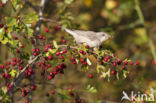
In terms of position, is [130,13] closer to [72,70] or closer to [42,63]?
[72,70]

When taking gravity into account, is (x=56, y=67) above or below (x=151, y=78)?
above

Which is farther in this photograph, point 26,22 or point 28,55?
point 28,55

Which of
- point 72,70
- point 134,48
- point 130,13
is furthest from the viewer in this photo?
point 134,48

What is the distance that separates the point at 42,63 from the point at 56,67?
16 centimetres

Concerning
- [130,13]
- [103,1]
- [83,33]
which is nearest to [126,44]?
[130,13]

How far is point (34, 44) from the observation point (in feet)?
10.6

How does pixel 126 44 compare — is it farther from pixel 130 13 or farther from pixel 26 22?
pixel 26 22

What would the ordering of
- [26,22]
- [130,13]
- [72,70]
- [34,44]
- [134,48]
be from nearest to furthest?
[26,22], [34,44], [72,70], [130,13], [134,48]

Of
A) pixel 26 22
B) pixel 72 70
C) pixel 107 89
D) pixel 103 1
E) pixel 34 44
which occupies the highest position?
Answer: pixel 103 1

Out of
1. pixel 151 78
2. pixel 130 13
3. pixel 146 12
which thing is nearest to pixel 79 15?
pixel 130 13

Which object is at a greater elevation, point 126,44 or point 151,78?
point 126,44

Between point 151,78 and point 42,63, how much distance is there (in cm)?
539

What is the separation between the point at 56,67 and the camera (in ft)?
9.28

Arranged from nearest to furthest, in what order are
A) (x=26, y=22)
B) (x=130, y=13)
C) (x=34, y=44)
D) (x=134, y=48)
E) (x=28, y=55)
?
(x=26, y=22)
(x=28, y=55)
(x=34, y=44)
(x=130, y=13)
(x=134, y=48)
